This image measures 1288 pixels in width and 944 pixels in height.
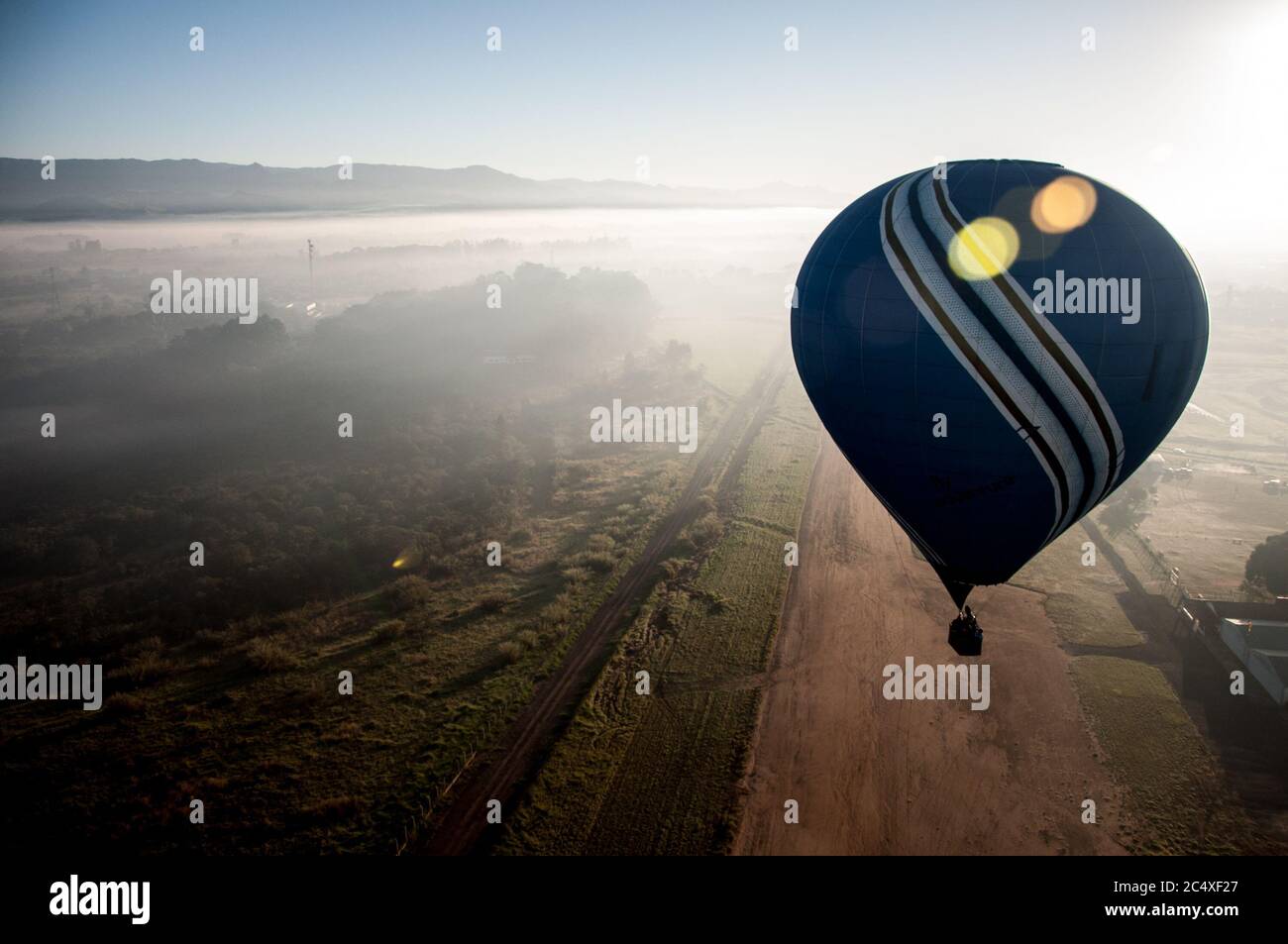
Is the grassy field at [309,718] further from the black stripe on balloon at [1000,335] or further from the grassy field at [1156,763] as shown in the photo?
the grassy field at [1156,763]

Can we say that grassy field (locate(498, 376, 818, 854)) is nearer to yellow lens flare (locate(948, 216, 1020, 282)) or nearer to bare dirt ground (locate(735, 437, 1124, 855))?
bare dirt ground (locate(735, 437, 1124, 855))

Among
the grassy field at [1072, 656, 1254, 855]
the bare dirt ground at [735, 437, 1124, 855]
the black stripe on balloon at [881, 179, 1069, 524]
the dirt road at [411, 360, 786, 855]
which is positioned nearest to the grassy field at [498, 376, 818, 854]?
the dirt road at [411, 360, 786, 855]

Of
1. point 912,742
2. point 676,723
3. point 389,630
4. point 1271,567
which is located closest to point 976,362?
point 912,742

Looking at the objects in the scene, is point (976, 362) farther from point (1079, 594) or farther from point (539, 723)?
point (1079, 594)

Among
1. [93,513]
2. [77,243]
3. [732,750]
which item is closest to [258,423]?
[93,513]
